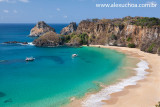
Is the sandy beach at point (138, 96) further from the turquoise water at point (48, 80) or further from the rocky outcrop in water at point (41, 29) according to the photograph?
the rocky outcrop in water at point (41, 29)

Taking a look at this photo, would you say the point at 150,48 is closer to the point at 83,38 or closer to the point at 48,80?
the point at 83,38

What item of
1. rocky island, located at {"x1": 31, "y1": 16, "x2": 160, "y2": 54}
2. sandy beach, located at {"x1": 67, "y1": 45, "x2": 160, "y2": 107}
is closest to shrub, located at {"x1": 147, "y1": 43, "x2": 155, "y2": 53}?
rocky island, located at {"x1": 31, "y1": 16, "x2": 160, "y2": 54}

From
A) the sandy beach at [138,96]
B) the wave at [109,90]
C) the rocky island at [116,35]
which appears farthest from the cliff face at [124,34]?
the sandy beach at [138,96]

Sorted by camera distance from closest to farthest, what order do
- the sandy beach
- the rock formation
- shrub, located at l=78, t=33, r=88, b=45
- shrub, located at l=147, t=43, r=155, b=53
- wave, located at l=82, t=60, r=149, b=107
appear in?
the sandy beach → wave, located at l=82, t=60, r=149, b=107 → shrub, located at l=147, t=43, r=155, b=53 → the rock formation → shrub, located at l=78, t=33, r=88, b=45

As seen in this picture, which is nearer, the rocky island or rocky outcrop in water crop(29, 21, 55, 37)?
the rocky island

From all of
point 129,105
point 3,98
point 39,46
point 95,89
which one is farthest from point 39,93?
point 39,46

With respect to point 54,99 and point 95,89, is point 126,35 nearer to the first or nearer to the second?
point 95,89

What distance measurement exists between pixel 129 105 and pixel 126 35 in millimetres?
59033

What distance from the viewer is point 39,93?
30062 mm

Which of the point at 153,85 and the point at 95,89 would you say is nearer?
the point at 95,89

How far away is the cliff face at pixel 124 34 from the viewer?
6875 centimetres

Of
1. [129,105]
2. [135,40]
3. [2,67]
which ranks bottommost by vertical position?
[129,105]

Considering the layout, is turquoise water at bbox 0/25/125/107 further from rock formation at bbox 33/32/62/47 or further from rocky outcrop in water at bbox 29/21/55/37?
rocky outcrop in water at bbox 29/21/55/37

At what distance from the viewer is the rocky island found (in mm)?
71250
